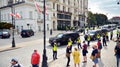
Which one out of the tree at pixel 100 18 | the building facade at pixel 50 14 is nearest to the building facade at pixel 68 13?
the building facade at pixel 50 14

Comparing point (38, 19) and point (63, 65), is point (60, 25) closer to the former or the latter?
point (38, 19)

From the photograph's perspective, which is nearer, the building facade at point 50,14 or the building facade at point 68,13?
the building facade at point 50,14

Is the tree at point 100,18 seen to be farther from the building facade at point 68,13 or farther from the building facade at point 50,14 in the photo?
the building facade at point 68,13

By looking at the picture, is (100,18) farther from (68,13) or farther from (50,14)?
(50,14)

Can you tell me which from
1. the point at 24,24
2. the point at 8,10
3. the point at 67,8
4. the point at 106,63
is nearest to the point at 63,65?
the point at 106,63

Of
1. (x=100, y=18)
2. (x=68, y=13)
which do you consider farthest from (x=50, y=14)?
(x=100, y=18)

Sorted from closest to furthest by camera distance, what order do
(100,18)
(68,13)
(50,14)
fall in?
(50,14), (68,13), (100,18)

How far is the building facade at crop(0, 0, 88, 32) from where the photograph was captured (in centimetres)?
6075

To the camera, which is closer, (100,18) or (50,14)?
(50,14)

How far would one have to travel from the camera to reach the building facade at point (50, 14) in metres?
60.8

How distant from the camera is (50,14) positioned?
70938 mm

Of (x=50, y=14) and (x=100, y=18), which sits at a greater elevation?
(x=100, y=18)

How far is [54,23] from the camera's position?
76.6m

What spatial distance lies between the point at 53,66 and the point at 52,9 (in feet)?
193
